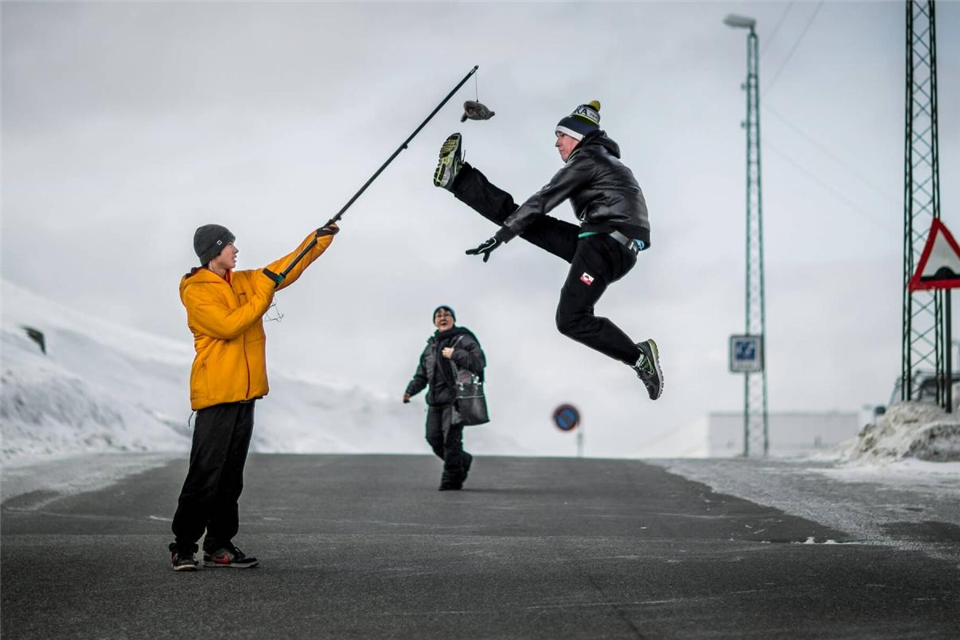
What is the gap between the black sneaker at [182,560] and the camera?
7045mm

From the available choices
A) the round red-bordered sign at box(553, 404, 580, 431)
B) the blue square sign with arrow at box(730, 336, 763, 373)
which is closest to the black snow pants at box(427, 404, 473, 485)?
the round red-bordered sign at box(553, 404, 580, 431)

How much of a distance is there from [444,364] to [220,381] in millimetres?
7227

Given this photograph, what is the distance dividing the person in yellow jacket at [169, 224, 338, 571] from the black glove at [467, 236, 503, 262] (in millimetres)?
1158

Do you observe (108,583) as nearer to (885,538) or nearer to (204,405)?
(204,405)

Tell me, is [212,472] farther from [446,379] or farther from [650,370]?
[446,379]

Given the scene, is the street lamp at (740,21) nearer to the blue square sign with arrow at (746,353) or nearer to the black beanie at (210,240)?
the blue square sign with arrow at (746,353)

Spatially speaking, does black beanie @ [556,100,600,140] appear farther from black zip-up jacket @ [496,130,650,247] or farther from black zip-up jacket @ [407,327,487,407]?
black zip-up jacket @ [407,327,487,407]

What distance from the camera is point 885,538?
28.3 ft

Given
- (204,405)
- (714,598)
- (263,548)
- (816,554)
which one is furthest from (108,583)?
(816,554)

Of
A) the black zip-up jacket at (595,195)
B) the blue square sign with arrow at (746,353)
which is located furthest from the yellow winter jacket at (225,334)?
the blue square sign with arrow at (746,353)

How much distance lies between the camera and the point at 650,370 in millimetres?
7680

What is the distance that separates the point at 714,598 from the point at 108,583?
3073mm

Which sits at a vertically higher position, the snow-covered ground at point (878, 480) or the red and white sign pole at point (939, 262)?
the red and white sign pole at point (939, 262)

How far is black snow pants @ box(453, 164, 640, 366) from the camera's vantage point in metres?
7.38
